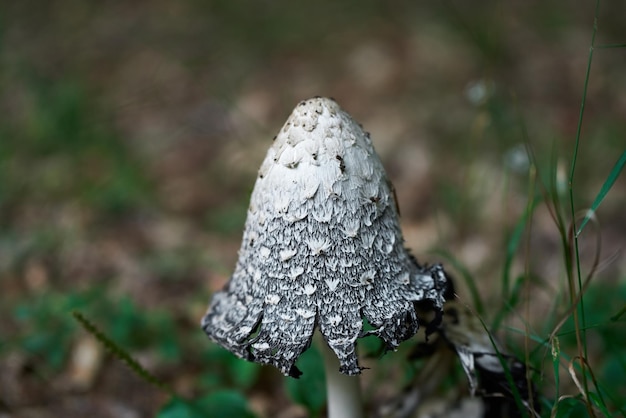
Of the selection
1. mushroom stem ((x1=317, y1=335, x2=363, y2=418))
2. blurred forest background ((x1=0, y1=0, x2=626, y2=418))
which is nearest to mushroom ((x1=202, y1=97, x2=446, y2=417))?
mushroom stem ((x1=317, y1=335, x2=363, y2=418))

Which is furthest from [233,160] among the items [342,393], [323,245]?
[323,245]

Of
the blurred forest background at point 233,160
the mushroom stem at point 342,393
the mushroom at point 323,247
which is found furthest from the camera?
the blurred forest background at point 233,160

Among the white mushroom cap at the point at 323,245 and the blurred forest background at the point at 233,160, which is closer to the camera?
the white mushroom cap at the point at 323,245

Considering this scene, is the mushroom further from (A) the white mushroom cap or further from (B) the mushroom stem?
(B) the mushroom stem

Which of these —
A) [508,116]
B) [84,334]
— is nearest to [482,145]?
[508,116]

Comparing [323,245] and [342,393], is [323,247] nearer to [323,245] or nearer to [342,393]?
[323,245]

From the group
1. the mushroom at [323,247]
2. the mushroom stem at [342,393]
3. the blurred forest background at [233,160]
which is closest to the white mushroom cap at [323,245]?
the mushroom at [323,247]

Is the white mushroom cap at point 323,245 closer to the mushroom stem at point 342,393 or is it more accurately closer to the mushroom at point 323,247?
the mushroom at point 323,247
